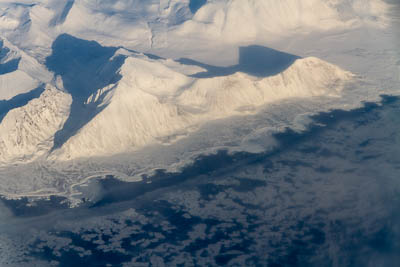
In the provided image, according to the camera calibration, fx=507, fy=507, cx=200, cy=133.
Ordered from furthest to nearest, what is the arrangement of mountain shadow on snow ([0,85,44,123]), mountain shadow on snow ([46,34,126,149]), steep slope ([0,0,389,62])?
steep slope ([0,0,389,62]), mountain shadow on snow ([46,34,126,149]), mountain shadow on snow ([0,85,44,123])

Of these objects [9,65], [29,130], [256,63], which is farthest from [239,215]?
[9,65]

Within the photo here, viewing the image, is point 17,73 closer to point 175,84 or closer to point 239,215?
point 175,84

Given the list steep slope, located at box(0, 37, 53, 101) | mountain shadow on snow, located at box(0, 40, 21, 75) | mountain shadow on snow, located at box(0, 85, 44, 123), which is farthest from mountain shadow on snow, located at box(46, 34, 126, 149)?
mountain shadow on snow, located at box(0, 40, 21, 75)

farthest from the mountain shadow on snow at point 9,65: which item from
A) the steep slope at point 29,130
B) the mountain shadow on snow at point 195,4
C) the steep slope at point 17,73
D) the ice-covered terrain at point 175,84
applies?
the mountain shadow on snow at point 195,4

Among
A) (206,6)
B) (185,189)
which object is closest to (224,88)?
(185,189)

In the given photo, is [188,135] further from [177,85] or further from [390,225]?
[390,225]

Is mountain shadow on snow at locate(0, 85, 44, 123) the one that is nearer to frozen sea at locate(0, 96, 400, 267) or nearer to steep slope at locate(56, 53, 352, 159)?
steep slope at locate(56, 53, 352, 159)

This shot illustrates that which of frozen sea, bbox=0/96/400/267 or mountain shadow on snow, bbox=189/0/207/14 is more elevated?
mountain shadow on snow, bbox=189/0/207/14
